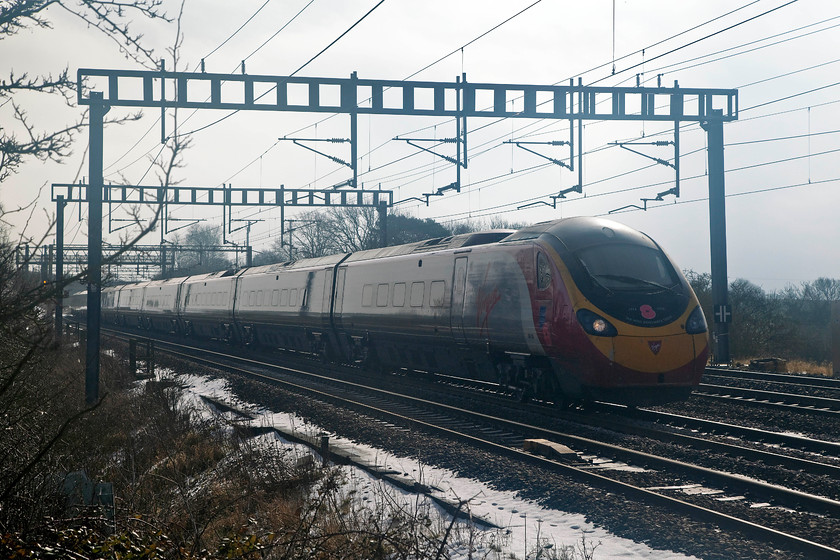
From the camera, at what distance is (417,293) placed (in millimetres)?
16875

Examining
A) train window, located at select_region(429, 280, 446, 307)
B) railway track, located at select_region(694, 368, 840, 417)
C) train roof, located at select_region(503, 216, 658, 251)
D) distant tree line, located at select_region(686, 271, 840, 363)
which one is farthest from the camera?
distant tree line, located at select_region(686, 271, 840, 363)

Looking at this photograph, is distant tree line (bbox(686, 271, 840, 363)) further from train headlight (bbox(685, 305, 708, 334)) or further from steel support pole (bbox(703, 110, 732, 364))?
train headlight (bbox(685, 305, 708, 334))

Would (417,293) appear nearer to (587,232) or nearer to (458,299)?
(458,299)

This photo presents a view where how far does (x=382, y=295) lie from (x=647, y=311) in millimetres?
7876

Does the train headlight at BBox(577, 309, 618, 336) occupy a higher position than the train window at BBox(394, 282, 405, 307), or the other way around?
the train window at BBox(394, 282, 405, 307)

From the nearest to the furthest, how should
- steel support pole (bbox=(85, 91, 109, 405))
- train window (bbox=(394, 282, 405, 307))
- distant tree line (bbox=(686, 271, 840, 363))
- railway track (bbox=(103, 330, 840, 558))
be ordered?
railway track (bbox=(103, 330, 840, 558)) → steel support pole (bbox=(85, 91, 109, 405)) → train window (bbox=(394, 282, 405, 307)) → distant tree line (bbox=(686, 271, 840, 363))

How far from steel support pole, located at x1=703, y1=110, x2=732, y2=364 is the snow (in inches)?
603

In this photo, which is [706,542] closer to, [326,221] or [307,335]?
[307,335]

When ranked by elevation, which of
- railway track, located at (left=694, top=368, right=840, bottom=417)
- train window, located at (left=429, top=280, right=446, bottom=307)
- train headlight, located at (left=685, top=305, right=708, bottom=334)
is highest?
train window, located at (left=429, top=280, right=446, bottom=307)

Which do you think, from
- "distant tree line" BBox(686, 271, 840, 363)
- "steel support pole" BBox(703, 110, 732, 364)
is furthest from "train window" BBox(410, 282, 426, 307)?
"distant tree line" BBox(686, 271, 840, 363)

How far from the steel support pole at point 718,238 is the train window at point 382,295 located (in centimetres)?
982

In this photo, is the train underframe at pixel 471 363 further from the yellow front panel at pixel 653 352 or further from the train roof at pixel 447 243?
the train roof at pixel 447 243

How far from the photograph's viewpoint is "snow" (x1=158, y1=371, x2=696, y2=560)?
6090 mm

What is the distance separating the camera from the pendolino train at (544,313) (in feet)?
39.3
